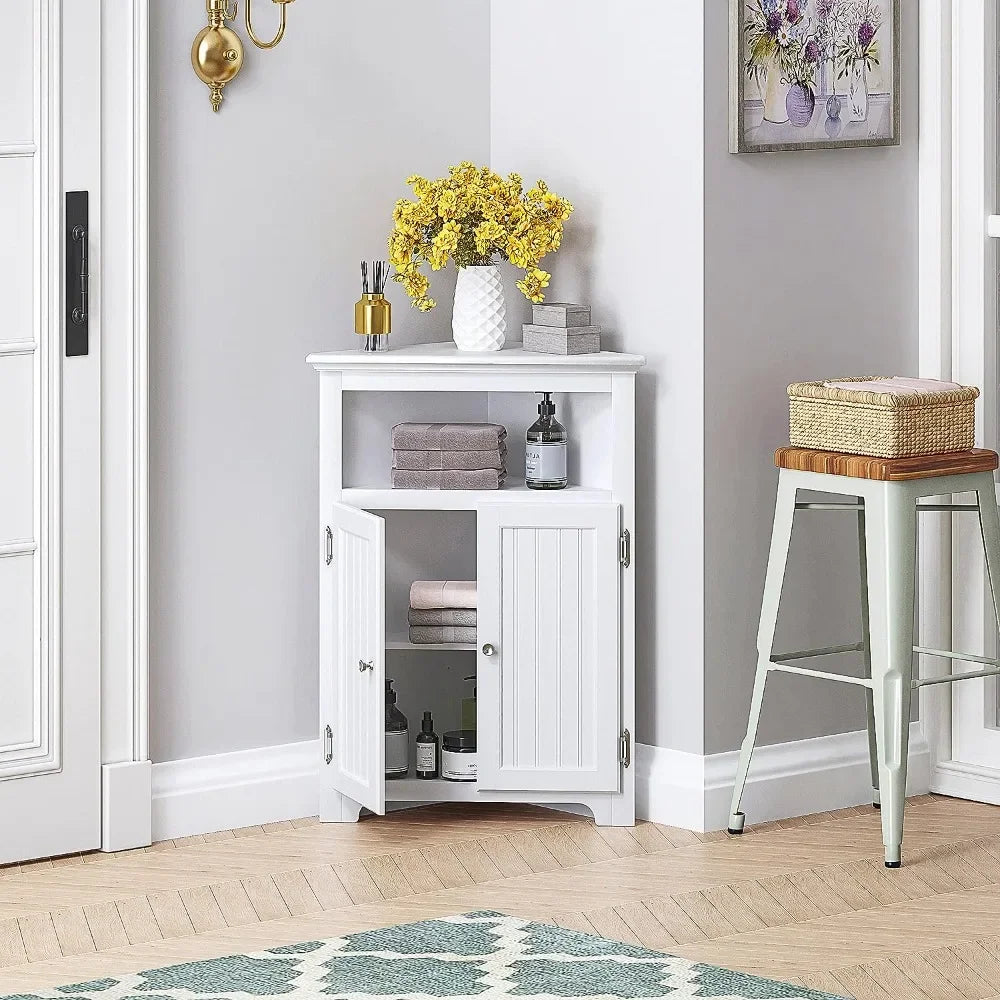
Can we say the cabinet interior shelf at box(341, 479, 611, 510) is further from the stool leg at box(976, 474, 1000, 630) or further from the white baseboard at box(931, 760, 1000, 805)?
the white baseboard at box(931, 760, 1000, 805)

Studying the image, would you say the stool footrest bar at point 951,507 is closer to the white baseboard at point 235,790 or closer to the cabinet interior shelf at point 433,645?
the cabinet interior shelf at point 433,645

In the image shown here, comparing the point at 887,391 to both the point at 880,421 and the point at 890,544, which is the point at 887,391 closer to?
the point at 880,421

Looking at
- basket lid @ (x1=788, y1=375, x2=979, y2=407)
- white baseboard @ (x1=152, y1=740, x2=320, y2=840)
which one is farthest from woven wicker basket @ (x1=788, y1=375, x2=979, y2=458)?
white baseboard @ (x1=152, y1=740, x2=320, y2=840)

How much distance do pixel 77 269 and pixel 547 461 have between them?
1.02 m

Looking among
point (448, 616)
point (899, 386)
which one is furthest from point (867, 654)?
point (448, 616)

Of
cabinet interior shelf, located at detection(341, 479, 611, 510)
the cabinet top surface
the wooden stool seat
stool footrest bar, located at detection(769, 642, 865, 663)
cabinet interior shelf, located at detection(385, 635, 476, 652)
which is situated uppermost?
the cabinet top surface

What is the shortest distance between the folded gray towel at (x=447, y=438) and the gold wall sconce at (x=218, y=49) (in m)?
0.77

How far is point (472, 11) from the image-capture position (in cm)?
406

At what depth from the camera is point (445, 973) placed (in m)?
2.84

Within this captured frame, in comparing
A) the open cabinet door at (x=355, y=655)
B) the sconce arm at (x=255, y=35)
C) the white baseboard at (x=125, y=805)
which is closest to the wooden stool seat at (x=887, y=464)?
the open cabinet door at (x=355, y=655)

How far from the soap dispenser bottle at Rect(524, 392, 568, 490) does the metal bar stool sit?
46cm

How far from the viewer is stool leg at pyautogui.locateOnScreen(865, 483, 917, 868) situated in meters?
3.42

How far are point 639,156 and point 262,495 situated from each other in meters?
1.06

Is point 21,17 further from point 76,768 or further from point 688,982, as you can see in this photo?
point 688,982
